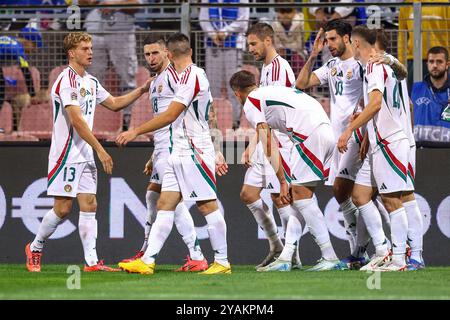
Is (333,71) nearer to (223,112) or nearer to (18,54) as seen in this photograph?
(223,112)

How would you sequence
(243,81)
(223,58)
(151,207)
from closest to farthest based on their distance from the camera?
(243,81) → (151,207) → (223,58)

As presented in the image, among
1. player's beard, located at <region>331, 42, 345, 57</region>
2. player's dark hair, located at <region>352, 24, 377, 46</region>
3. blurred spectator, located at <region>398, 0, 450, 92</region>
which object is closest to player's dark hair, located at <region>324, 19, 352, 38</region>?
player's beard, located at <region>331, 42, 345, 57</region>

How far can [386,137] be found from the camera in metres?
11.3

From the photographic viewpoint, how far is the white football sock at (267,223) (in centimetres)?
1241

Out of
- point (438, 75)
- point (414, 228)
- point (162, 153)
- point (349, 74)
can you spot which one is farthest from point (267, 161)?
point (438, 75)

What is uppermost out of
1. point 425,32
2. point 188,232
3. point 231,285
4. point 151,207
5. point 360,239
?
point 425,32

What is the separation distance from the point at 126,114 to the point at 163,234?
13.1 feet

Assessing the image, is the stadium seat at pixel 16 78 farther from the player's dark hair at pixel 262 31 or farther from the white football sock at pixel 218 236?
the white football sock at pixel 218 236

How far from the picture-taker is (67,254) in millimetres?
13797

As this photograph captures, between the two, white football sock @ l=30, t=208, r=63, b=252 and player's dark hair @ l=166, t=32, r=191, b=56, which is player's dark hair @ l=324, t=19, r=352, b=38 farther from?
white football sock @ l=30, t=208, r=63, b=252

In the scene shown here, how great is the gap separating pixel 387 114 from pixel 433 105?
256 cm

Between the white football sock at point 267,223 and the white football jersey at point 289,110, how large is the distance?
111 centimetres

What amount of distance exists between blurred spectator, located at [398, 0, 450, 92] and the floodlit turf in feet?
10.4

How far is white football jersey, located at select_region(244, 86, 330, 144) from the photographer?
11.4 metres
